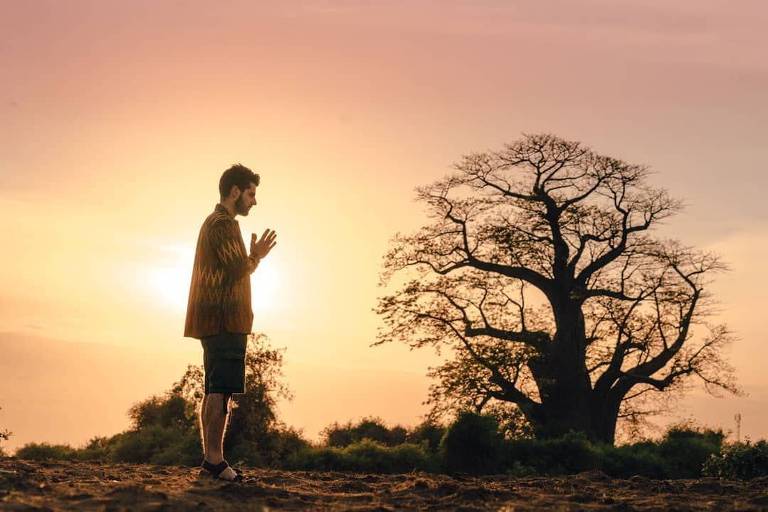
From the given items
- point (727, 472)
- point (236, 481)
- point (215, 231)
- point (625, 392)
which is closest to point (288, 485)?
point (236, 481)

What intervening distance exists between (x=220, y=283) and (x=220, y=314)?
0.31 m

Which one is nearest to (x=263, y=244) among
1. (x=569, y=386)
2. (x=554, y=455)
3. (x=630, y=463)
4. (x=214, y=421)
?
(x=214, y=421)

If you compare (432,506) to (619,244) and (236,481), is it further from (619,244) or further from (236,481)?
(619,244)

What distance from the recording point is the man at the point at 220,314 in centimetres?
841

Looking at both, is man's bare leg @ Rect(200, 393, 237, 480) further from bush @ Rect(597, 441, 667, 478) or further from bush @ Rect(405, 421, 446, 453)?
bush @ Rect(405, 421, 446, 453)

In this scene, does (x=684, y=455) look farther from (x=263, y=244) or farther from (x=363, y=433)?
(x=263, y=244)

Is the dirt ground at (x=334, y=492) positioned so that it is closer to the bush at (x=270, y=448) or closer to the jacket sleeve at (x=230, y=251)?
the jacket sleeve at (x=230, y=251)

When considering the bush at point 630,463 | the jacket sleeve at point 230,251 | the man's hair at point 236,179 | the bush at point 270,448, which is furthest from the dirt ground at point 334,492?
the bush at point 270,448

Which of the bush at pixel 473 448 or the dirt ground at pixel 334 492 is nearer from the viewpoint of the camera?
the dirt ground at pixel 334 492

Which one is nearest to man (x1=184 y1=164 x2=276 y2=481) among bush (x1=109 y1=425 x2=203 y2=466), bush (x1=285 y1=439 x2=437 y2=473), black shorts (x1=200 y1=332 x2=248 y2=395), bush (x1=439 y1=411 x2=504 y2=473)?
black shorts (x1=200 y1=332 x2=248 y2=395)

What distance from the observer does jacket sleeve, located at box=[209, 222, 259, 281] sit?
859cm

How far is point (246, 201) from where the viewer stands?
29.6ft

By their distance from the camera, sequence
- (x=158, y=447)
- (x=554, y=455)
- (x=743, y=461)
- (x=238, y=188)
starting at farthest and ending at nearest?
(x=158, y=447) → (x=554, y=455) → (x=743, y=461) → (x=238, y=188)

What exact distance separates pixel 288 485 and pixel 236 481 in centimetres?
82
